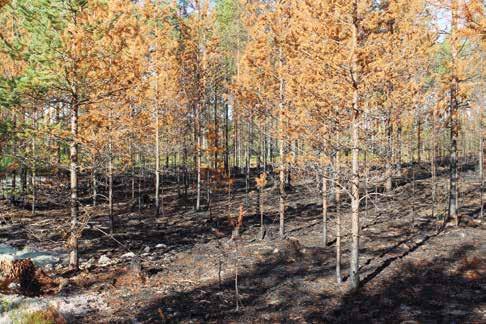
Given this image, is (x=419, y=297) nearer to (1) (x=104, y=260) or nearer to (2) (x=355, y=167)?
(2) (x=355, y=167)

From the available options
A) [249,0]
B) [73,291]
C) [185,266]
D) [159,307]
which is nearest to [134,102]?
[249,0]

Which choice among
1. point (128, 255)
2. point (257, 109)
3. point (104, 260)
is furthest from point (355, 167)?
point (104, 260)

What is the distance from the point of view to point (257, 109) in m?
16.5

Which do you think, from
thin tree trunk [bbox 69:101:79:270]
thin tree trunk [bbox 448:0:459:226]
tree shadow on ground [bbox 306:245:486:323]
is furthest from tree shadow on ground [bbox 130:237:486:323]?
thin tree trunk [bbox 448:0:459:226]

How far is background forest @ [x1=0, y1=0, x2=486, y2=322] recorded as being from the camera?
9625 millimetres

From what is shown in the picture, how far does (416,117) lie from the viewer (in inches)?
648

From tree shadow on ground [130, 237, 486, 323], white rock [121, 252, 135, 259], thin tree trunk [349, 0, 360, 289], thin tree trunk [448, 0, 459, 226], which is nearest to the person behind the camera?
tree shadow on ground [130, 237, 486, 323]

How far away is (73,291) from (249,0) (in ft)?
43.8

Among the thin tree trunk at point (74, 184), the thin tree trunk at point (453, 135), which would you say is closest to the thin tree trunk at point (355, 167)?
the thin tree trunk at point (74, 184)

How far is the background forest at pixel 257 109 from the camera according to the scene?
962cm

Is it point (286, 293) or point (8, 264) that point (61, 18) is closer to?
point (8, 264)

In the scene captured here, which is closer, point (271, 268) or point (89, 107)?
point (271, 268)

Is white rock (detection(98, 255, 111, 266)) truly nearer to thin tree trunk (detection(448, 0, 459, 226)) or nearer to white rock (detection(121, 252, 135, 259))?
white rock (detection(121, 252, 135, 259))

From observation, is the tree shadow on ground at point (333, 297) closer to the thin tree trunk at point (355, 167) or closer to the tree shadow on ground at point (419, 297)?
the tree shadow on ground at point (419, 297)
